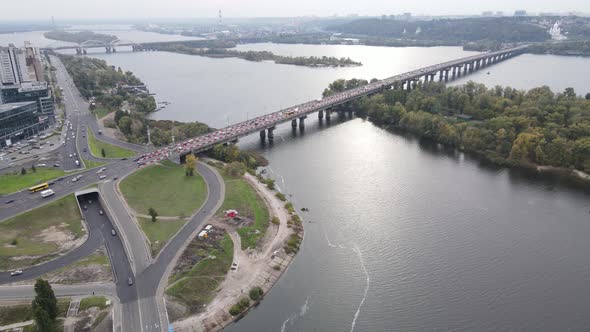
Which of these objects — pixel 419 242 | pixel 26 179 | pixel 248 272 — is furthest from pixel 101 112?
pixel 419 242

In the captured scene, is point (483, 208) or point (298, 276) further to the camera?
point (483, 208)

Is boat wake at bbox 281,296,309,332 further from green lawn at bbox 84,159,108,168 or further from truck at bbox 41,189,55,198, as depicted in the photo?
green lawn at bbox 84,159,108,168

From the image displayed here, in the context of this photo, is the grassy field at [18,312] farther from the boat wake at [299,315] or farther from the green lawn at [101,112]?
the green lawn at [101,112]

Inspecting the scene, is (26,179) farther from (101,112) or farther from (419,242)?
(419,242)

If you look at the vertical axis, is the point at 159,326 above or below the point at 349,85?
below

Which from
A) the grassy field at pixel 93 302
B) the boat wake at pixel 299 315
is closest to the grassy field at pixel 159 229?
the grassy field at pixel 93 302

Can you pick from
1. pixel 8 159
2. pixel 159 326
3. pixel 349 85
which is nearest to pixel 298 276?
pixel 159 326

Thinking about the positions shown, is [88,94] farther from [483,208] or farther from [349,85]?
[483,208]
